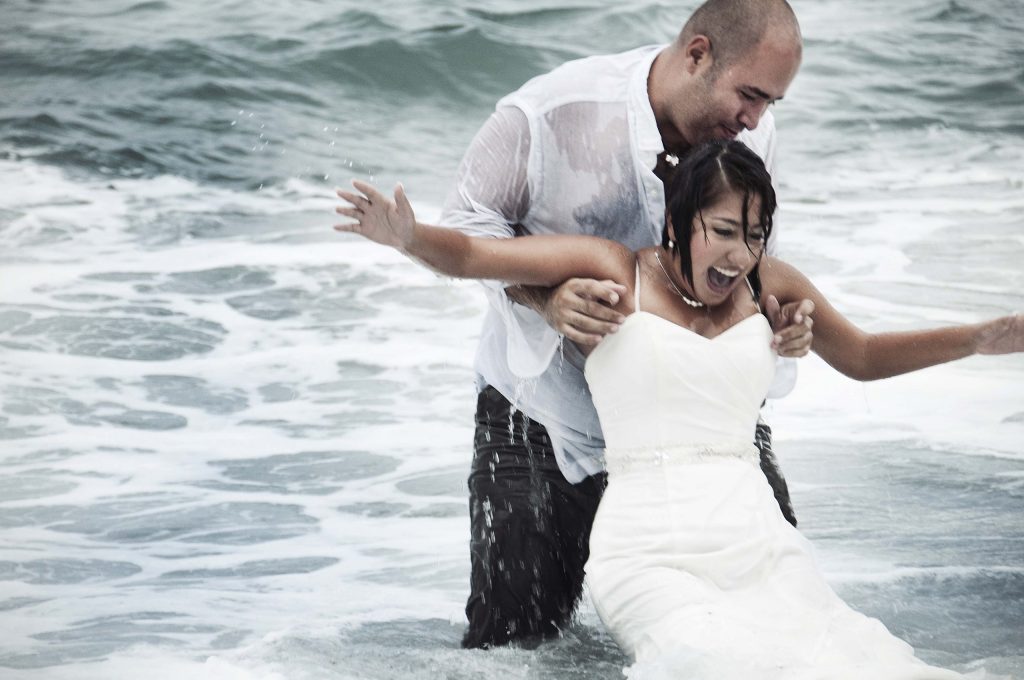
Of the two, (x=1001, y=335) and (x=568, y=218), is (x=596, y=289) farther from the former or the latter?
(x=1001, y=335)

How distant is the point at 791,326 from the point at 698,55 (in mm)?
782

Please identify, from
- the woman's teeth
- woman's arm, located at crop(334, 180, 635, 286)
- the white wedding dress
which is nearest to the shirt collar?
woman's arm, located at crop(334, 180, 635, 286)

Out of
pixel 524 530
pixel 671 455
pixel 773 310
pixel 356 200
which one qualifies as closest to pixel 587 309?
pixel 671 455

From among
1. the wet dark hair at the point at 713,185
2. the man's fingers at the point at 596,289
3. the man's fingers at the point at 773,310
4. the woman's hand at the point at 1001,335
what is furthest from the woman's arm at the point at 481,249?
the woman's hand at the point at 1001,335

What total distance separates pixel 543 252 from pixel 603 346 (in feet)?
0.96

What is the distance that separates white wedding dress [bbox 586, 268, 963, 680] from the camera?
10.3ft

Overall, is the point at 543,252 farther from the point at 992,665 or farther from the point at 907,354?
the point at 992,665

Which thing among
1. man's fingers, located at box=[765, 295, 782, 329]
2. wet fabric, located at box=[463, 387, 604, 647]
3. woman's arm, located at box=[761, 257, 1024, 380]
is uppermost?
man's fingers, located at box=[765, 295, 782, 329]

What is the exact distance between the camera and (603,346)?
366 centimetres

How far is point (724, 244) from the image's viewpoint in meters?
3.57

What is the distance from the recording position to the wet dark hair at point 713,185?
354cm

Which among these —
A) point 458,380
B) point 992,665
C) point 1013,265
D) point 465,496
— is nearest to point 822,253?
point 1013,265

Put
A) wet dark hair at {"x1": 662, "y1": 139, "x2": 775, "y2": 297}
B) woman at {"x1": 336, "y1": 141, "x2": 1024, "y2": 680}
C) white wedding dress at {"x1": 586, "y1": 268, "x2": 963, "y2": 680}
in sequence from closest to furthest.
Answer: white wedding dress at {"x1": 586, "y1": 268, "x2": 963, "y2": 680} → woman at {"x1": 336, "y1": 141, "x2": 1024, "y2": 680} → wet dark hair at {"x1": 662, "y1": 139, "x2": 775, "y2": 297}

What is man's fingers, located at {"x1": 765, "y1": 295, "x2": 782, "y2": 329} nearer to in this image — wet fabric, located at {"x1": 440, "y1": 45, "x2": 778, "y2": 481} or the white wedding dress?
the white wedding dress
